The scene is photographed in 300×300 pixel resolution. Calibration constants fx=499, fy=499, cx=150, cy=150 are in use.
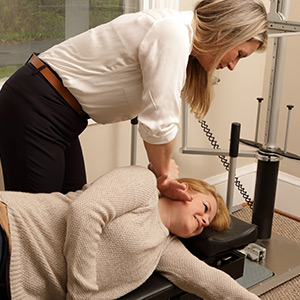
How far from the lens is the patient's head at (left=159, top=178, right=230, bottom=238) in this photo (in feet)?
5.57

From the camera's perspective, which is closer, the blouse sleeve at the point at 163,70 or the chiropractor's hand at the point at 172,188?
the blouse sleeve at the point at 163,70

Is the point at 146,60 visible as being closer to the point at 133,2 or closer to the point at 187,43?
the point at 187,43

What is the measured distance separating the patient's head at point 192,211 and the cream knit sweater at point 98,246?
6 centimetres

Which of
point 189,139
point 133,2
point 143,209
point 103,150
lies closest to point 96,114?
point 143,209

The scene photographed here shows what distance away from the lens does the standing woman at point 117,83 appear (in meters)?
1.54

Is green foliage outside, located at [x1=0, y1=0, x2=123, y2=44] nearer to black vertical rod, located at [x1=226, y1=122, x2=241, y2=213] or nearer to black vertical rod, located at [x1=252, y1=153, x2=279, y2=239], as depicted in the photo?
black vertical rod, located at [x1=226, y1=122, x2=241, y2=213]

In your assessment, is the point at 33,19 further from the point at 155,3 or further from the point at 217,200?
the point at 217,200

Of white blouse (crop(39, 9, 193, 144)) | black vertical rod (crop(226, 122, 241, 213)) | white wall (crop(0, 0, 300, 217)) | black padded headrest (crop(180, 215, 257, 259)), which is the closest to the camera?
white blouse (crop(39, 9, 193, 144))

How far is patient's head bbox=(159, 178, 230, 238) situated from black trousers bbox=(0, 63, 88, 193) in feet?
1.31

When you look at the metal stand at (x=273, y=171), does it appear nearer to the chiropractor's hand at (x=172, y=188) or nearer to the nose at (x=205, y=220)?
the nose at (x=205, y=220)

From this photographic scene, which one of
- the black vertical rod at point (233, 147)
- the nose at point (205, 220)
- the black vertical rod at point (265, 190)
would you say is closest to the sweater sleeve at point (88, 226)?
the nose at point (205, 220)

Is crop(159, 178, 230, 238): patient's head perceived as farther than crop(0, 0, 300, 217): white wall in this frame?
No

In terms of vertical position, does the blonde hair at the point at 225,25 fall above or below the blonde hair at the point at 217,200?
above

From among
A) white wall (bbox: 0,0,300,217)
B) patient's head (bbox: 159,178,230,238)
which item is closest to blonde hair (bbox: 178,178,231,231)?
patient's head (bbox: 159,178,230,238)
